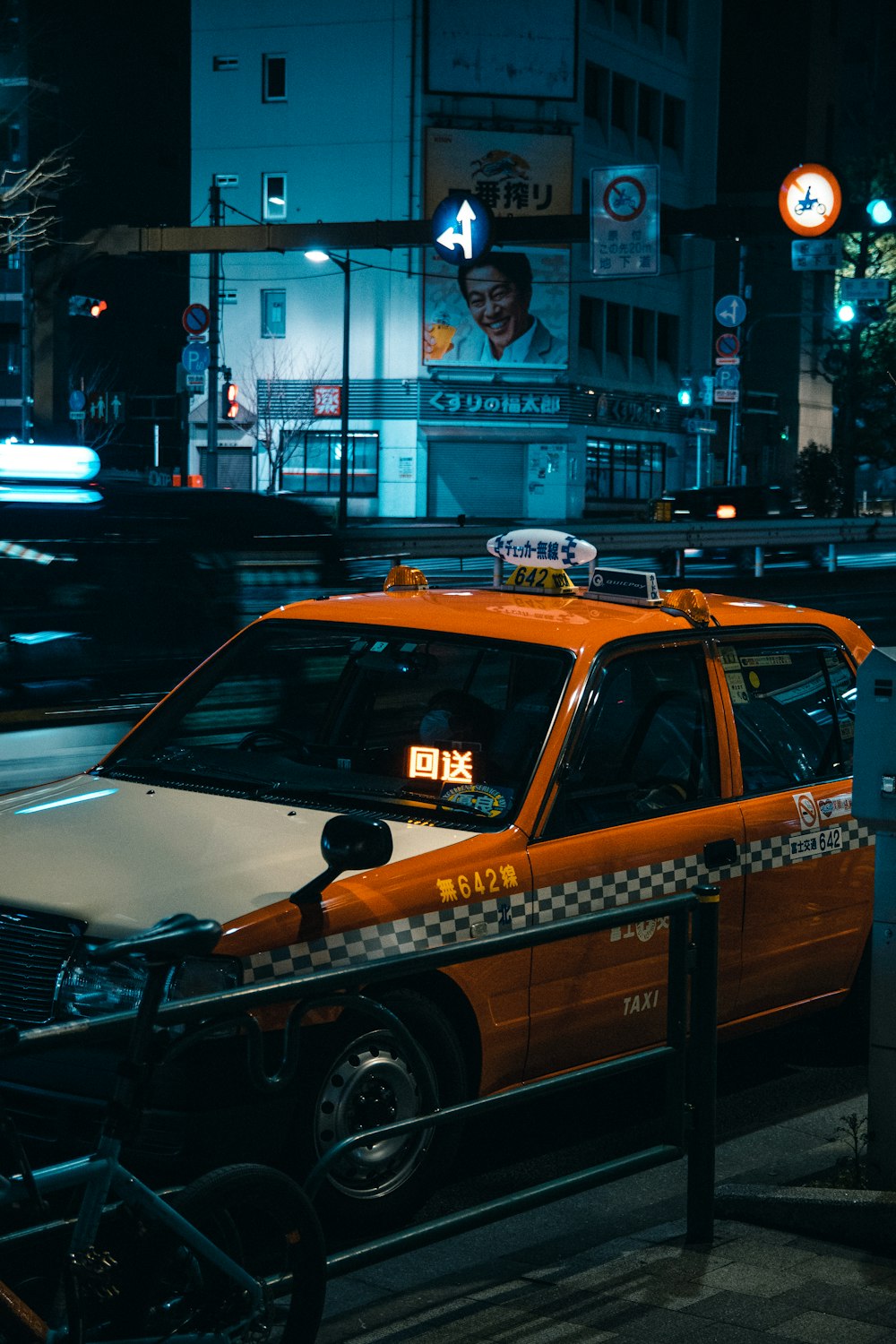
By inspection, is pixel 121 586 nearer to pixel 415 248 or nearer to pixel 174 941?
pixel 174 941

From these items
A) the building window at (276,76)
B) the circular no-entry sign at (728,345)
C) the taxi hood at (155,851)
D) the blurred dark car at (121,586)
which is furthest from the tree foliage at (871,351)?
the taxi hood at (155,851)

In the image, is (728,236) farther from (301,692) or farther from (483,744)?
(483,744)

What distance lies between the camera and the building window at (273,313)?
2359 inches

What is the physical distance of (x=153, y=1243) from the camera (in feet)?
10.5

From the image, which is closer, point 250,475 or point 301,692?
point 301,692

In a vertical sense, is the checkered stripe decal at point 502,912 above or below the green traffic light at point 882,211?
below

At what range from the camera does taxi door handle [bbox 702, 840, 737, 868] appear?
558 centimetres

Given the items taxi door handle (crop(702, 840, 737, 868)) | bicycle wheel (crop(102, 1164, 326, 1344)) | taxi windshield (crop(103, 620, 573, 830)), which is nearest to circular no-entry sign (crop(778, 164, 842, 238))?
taxi windshield (crop(103, 620, 573, 830))

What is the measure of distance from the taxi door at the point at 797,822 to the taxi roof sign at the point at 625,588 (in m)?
0.32

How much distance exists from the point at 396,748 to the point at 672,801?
90 cm

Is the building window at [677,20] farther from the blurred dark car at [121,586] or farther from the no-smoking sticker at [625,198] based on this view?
the blurred dark car at [121,586]

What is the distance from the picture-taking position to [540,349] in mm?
58438

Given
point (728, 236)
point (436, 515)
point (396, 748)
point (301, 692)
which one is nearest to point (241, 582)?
point (301, 692)

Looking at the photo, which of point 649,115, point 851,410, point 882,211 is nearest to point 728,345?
point 851,410
